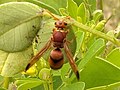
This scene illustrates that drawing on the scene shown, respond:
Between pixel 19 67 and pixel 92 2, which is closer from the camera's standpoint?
pixel 19 67

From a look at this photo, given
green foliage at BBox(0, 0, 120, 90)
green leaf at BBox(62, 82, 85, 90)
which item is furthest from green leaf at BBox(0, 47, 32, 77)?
green leaf at BBox(62, 82, 85, 90)

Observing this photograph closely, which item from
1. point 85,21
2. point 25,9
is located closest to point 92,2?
point 85,21

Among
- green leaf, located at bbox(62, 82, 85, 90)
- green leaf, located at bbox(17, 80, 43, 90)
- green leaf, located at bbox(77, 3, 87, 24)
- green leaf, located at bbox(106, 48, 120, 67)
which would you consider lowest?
green leaf, located at bbox(62, 82, 85, 90)

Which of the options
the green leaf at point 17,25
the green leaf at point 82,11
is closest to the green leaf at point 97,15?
the green leaf at point 82,11

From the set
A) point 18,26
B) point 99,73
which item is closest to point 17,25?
point 18,26

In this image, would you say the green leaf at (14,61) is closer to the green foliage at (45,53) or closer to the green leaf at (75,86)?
the green foliage at (45,53)

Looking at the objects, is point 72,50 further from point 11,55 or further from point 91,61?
point 11,55

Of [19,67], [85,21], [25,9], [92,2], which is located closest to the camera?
[25,9]

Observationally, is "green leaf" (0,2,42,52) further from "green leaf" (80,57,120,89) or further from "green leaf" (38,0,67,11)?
"green leaf" (38,0,67,11)
